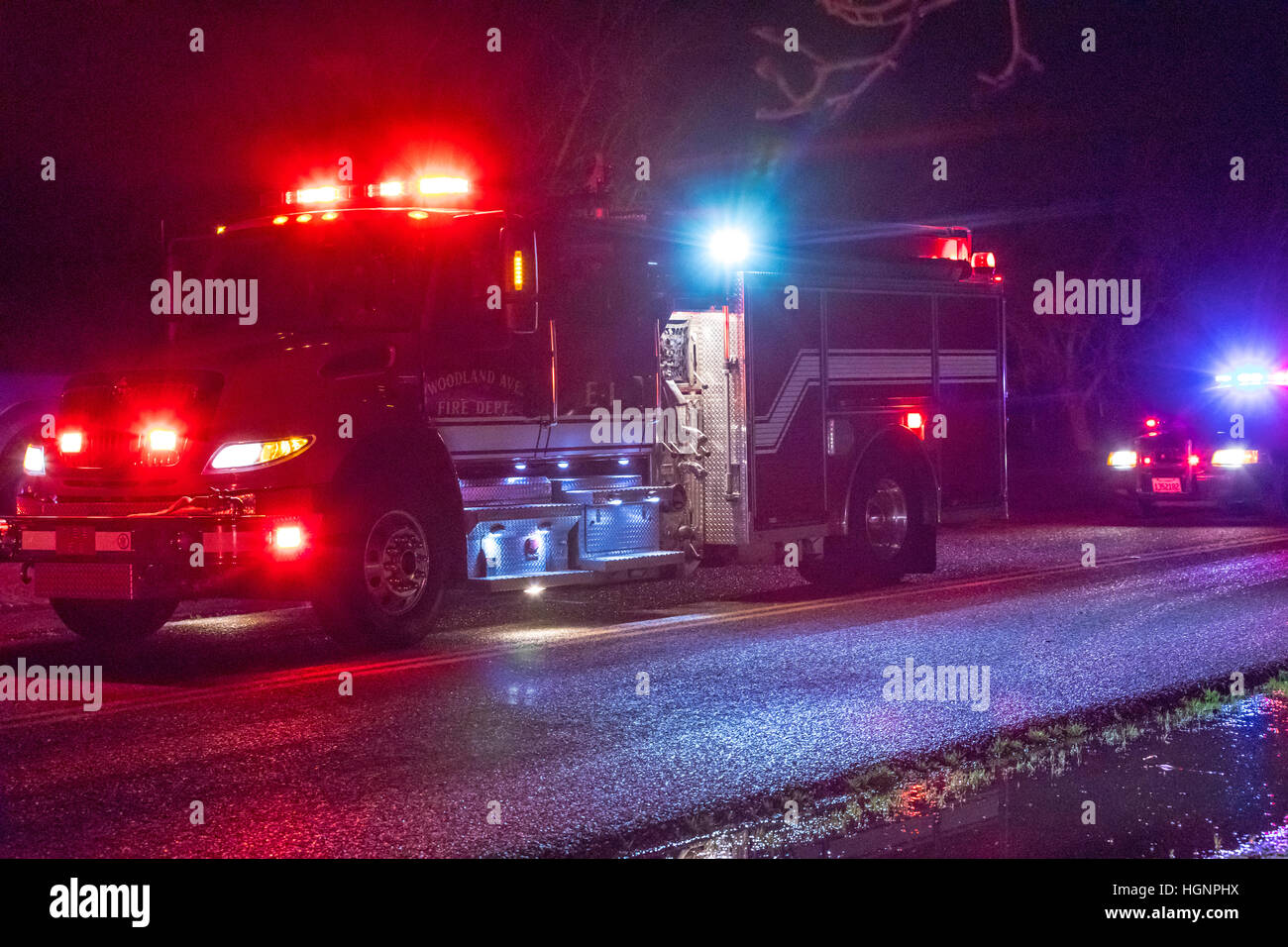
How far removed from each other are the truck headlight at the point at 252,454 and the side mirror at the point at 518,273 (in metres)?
1.66

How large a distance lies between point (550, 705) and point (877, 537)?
6.15m

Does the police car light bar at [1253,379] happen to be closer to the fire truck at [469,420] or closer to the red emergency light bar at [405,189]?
the fire truck at [469,420]

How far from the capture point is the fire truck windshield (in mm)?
9969

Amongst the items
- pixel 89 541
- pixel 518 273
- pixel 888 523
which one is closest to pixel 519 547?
pixel 518 273

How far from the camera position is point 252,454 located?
30.0 ft

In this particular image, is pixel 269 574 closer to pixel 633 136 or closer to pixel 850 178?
pixel 633 136

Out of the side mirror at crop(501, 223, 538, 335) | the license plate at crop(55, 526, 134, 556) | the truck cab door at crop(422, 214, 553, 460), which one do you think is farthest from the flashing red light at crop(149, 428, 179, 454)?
the side mirror at crop(501, 223, 538, 335)

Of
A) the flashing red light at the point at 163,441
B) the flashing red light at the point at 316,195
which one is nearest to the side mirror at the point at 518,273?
the flashing red light at the point at 316,195

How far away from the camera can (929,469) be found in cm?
1387

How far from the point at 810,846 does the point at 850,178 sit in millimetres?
25431

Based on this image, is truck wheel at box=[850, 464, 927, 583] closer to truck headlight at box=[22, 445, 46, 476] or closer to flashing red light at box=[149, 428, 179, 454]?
flashing red light at box=[149, 428, 179, 454]

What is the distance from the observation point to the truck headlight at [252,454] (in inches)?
358

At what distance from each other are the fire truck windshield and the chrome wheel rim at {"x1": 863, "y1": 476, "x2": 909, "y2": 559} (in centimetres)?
502
